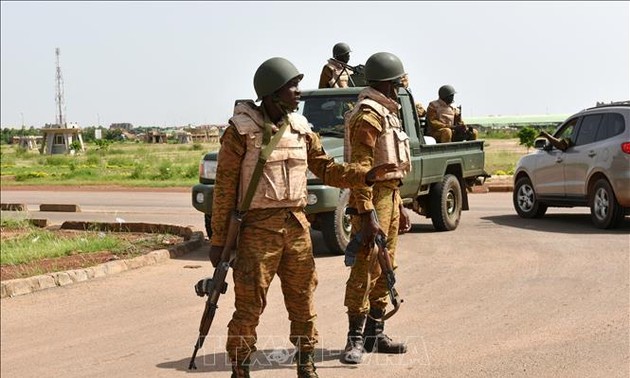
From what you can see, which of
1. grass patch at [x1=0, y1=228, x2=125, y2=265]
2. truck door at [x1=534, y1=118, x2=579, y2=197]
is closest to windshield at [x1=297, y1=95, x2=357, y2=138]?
grass patch at [x1=0, y1=228, x2=125, y2=265]

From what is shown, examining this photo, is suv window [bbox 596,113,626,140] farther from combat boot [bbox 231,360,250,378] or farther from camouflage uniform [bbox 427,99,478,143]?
combat boot [bbox 231,360,250,378]

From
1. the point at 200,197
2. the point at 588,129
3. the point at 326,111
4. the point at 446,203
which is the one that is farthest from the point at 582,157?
the point at 200,197

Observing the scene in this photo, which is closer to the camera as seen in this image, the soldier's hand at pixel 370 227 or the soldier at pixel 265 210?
the soldier at pixel 265 210

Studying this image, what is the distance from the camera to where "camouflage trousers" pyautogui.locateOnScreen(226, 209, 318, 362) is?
5.67m

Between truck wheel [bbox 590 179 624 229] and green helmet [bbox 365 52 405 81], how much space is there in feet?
25.0

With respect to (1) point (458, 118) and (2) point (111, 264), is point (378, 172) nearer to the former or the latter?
(2) point (111, 264)

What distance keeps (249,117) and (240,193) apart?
432mm

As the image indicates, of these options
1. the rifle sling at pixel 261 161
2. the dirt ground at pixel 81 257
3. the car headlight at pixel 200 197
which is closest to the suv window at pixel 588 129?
the car headlight at pixel 200 197

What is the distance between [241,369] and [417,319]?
288cm

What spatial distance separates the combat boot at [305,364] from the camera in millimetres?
5855

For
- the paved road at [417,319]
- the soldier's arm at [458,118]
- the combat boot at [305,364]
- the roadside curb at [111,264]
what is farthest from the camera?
the soldier's arm at [458,118]

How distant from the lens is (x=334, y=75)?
13891 mm

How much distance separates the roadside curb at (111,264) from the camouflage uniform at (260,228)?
16.0ft

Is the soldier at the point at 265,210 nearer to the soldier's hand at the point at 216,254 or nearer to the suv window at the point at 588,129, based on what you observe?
the soldier's hand at the point at 216,254
